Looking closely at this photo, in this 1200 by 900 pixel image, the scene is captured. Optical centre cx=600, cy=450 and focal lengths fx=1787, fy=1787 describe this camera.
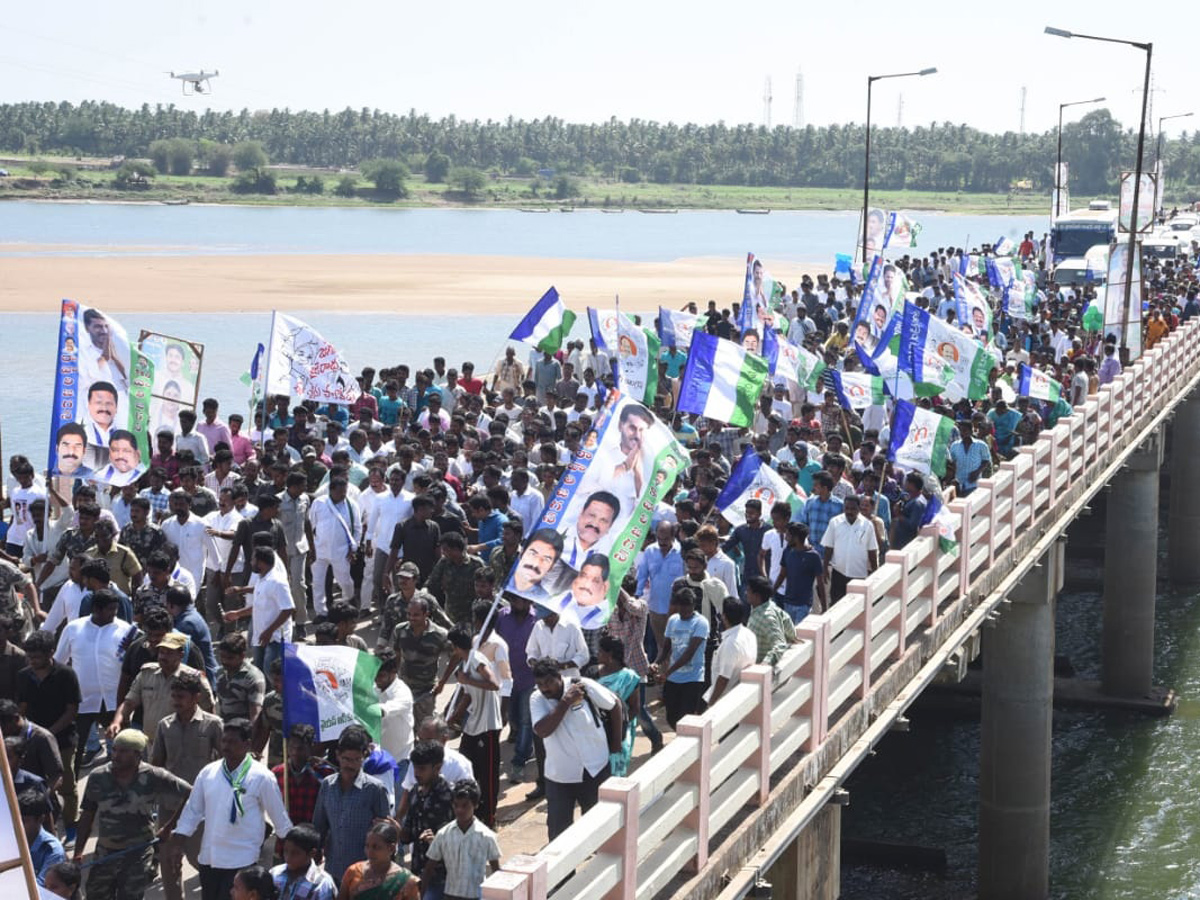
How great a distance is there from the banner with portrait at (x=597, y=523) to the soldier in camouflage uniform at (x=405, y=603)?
1194 millimetres

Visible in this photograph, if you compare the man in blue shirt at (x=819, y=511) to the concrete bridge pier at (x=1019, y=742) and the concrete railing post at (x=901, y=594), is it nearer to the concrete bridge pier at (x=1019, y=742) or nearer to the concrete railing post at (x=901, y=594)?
the concrete railing post at (x=901, y=594)

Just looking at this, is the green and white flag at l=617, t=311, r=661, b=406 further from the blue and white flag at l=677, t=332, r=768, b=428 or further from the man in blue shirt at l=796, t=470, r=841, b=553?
the man in blue shirt at l=796, t=470, r=841, b=553

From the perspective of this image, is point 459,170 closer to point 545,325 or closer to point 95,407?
point 545,325

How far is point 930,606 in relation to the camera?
1245 cm

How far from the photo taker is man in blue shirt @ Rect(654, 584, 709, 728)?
10531 millimetres

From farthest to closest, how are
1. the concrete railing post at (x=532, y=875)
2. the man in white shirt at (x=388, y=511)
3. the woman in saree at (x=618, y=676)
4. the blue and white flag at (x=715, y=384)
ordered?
the blue and white flag at (x=715, y=384), the man in white shirt at (x=388, y=511), the woman in saree at (x=618, y=676), the concrete railing post at (x=532, y=875)

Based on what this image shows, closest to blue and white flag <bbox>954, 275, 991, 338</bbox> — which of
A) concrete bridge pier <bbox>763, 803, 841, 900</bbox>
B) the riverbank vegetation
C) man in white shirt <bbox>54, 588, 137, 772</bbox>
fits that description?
concrete bridge pier <bbox>763, 803, 841, 900</bbox>

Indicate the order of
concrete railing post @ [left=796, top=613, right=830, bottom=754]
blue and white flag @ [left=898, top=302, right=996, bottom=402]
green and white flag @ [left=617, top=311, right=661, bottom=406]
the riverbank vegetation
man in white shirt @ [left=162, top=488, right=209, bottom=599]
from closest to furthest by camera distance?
→ 1. concrete railing post @ [left=796, top=613, right=830, bottom=754]
2. man in white shirt @ [left=162, top=488, right=209, bottom=599]
3. blue and white flag @ [left=898, top=302, right=996, bottom=402]
4. green and white flag @ [left=617, top=311, right=661, bottom=406]
5. the riverbank vegetation

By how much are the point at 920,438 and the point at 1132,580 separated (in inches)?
361

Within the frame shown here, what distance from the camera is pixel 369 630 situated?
48.4 ft

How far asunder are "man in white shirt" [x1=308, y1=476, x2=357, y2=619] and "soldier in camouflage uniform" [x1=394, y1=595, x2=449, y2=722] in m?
3.66

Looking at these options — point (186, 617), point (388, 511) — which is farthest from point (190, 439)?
point (186, 617)

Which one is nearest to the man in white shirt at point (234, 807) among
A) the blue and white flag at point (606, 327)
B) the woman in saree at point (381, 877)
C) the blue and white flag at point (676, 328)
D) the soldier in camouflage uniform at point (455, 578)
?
the woman in saree at point (381, 877)

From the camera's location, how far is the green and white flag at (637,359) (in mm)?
21641
